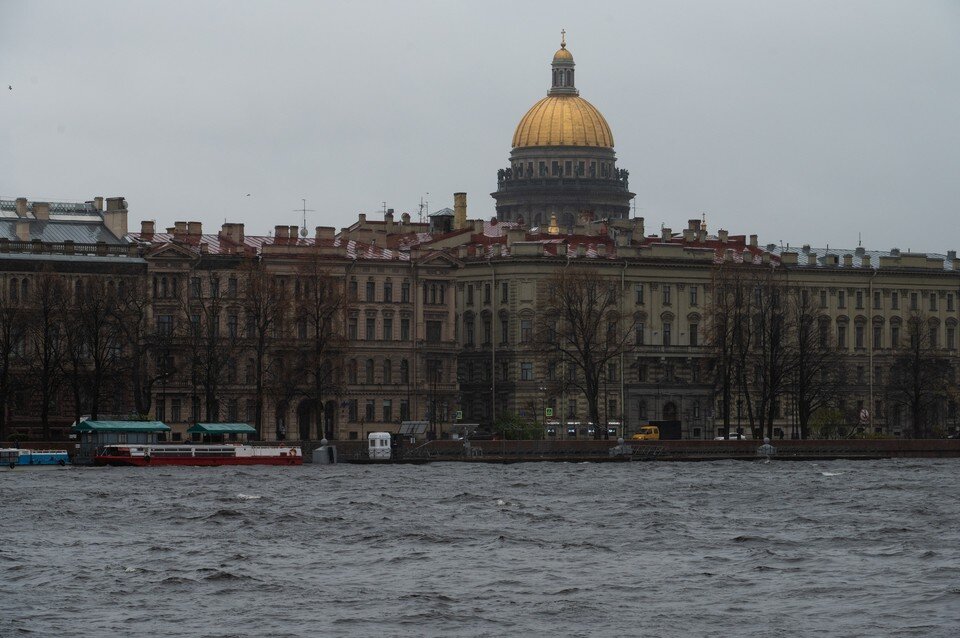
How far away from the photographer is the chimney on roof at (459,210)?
131875 millimetres

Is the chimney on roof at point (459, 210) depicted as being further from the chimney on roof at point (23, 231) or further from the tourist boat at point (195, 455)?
the tourist boat at point (195, 455)

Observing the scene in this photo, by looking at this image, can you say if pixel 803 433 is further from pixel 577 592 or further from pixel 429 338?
pixel 577 592

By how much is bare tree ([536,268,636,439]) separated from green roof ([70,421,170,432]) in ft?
64.4

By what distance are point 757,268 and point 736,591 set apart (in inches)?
3106

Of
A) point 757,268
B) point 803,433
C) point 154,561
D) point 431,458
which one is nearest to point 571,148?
point 757,268

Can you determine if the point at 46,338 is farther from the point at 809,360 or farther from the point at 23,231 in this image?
the point at 809,360

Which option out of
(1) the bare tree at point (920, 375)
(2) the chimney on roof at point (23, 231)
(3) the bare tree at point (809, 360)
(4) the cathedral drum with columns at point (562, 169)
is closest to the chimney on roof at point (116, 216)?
(2) the chimney on roof at point (23, 231)

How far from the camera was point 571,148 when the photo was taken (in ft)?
520

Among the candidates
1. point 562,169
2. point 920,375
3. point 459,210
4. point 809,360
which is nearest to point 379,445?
point 809,360

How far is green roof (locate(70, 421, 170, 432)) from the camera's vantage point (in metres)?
88.2

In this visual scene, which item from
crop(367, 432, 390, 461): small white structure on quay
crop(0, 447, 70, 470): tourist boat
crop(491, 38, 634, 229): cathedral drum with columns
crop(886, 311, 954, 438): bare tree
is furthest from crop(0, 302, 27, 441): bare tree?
crop(491, 38, 634, 229): cathedral drum with columns

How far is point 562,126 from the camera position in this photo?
159m

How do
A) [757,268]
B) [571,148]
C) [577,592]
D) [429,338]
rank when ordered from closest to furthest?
[577,592] < [429,338] < [757,268] < [571,148]

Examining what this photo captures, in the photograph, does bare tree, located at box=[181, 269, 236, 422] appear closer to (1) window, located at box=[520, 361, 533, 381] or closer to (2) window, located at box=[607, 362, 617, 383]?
(1) window, located at box=[520, 361, 533, 381]
